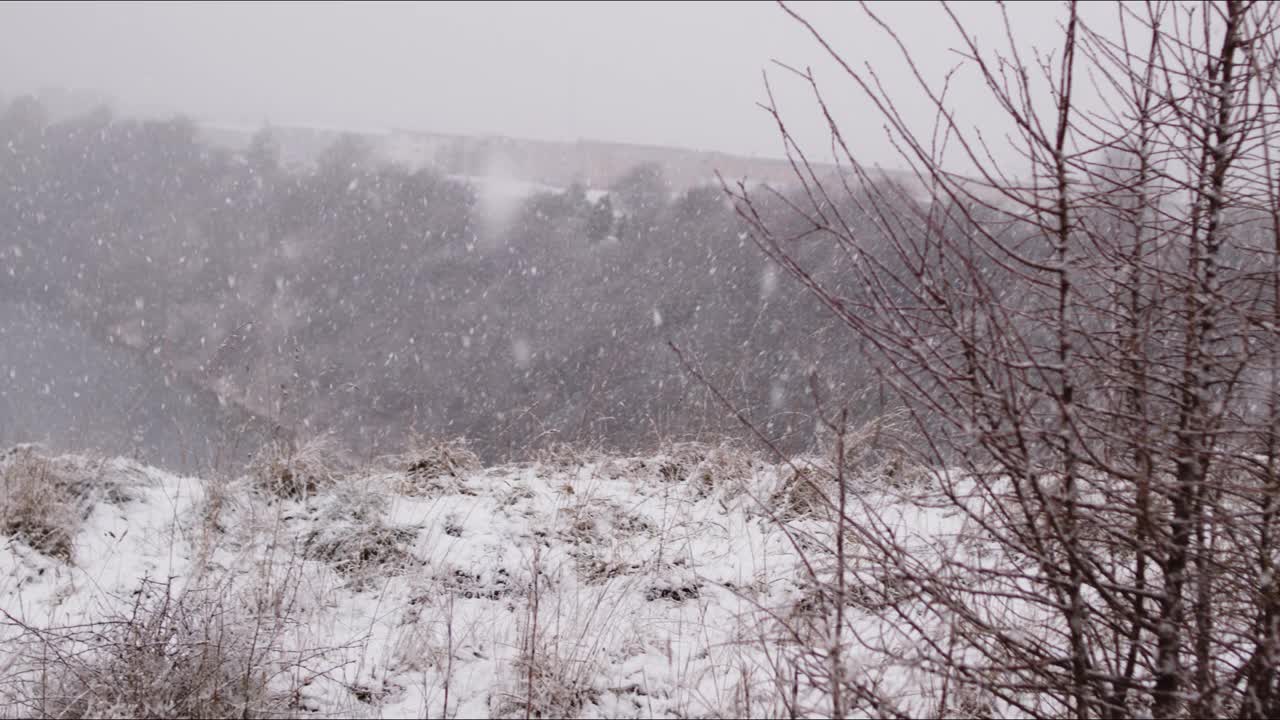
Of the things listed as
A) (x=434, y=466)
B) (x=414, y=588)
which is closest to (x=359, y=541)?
(x=414, y=588)

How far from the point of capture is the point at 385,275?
24.3 meters

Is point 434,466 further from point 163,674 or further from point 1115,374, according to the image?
point 1115,374

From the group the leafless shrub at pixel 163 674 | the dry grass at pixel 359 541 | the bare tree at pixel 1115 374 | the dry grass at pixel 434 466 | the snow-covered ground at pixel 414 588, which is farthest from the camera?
the dry grass at pixel 434 466

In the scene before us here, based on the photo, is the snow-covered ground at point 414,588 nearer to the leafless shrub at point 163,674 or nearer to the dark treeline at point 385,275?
the leafless shrub at point 163,674

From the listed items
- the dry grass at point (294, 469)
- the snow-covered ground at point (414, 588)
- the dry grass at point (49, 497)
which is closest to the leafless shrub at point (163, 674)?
the snow-covered ground at point (414, 588)

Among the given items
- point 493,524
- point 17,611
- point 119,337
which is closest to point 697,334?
point 493,524

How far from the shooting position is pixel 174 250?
80.7 feet

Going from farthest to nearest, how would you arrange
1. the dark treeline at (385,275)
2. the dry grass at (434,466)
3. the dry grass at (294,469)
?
the dark treeline at (385,275) < the dry grass at (434,466) < the dry grass at (294,469)

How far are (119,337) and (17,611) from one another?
22751mm

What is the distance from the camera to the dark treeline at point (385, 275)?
18.2m

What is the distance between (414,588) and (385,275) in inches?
909

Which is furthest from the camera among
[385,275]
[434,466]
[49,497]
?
[385,275]

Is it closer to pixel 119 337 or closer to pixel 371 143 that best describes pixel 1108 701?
pixel 119 337

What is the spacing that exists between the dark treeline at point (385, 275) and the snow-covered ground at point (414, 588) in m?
10.2
